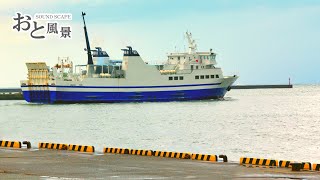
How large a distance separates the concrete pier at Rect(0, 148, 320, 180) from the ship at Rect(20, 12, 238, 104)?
277 ft

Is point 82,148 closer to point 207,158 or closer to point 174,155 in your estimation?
point 174,155

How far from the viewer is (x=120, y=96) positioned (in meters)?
106

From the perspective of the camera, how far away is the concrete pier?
49.7 feet

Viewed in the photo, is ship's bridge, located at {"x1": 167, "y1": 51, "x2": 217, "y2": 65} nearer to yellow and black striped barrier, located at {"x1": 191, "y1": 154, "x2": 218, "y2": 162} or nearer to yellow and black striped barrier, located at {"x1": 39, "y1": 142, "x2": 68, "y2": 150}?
yellow and black striped barrier, located at {"x1": 39, "y1": 142, "x2": 68, "y2": 150}

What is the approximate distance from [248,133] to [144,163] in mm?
29968

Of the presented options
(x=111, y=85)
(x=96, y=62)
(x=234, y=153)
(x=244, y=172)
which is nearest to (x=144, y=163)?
(x=244, y=172)

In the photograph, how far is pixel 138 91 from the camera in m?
106

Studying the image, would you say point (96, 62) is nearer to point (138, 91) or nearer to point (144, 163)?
point (138, 91)

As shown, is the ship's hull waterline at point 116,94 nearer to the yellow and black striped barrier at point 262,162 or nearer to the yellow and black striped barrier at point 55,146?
the yellow and black striped barrier at point 55,146

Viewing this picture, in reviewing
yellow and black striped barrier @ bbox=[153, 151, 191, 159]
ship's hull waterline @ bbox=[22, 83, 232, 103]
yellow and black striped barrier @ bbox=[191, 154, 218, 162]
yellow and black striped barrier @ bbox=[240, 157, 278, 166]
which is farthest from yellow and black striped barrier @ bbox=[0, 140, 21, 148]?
ship's hull waterline @ bbox=[22, 83, 232, 103]

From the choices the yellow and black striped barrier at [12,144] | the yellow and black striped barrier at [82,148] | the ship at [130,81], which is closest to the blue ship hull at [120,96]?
the ship at [130,81]

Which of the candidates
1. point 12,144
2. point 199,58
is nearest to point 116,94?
point 199,58

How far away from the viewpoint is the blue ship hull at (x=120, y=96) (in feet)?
344

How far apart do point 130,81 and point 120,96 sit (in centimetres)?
283
